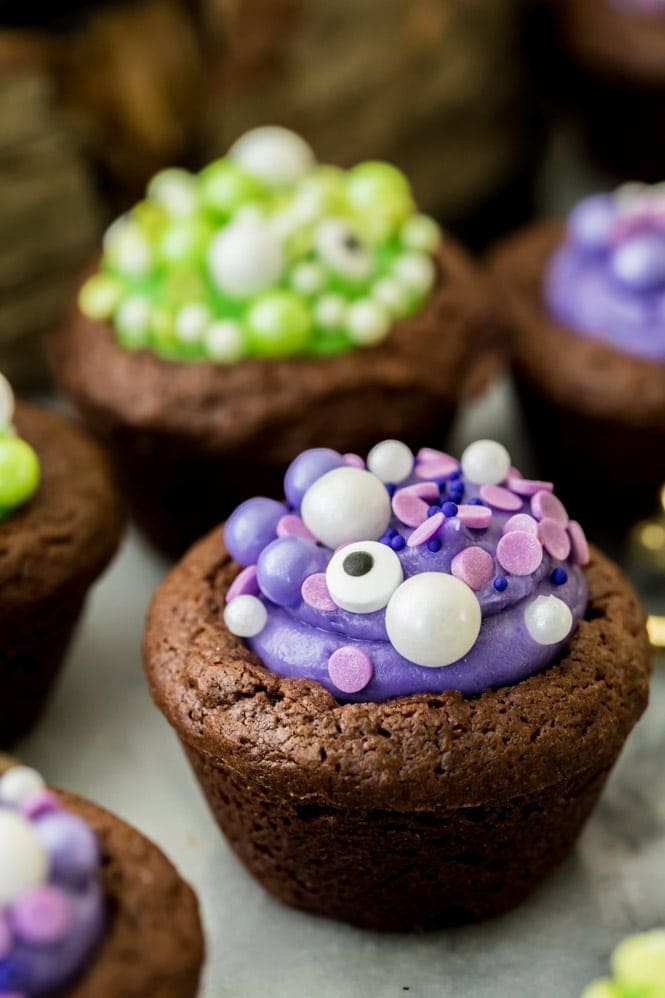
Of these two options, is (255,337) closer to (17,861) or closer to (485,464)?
(485,464)

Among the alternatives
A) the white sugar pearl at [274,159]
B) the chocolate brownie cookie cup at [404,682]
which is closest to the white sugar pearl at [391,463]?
the chocolate brownie cookie cup at [404,682]

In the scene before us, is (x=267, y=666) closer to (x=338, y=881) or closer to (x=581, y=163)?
(x=338, y=881)

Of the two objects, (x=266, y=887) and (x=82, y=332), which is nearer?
(x=266, y=887)

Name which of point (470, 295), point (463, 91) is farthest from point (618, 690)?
point (463, 91)

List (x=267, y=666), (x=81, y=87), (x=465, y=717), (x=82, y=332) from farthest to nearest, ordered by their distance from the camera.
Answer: (x=81, y=87) → (x=82, y=332) → (x=267, y=666) → (x=465, y=717)

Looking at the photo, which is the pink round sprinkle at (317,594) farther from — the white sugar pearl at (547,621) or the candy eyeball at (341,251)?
the candy eyeball at (341,251)

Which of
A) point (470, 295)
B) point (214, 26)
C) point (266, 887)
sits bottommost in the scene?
point (266, 887)

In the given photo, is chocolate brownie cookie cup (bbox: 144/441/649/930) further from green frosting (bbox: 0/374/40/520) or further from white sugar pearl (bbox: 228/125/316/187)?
white sugar pearl (bbox: 228/125/316/187)

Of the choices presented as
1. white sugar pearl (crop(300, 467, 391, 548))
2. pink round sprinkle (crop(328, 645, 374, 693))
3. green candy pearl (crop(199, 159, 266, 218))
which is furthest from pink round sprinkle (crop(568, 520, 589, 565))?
green candy pearl (crop(199, 159, 266, 218))
